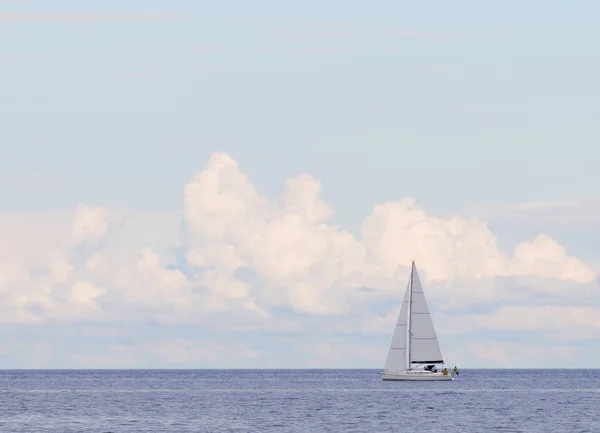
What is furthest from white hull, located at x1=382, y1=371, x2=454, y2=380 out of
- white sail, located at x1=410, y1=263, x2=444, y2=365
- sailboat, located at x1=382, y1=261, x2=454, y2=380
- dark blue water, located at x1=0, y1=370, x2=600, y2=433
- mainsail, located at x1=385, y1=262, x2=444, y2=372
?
dark blue water, located at x1=0, y1=370, x2=600, y2=433

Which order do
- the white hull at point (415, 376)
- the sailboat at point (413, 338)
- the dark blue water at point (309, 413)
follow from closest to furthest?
the dark blue water at point (309, 413)
the sailboat at point (413, 338)
the white hull at point (415, 376)

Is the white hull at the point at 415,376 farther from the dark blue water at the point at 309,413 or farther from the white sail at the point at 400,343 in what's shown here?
the dark blue water at the point at 309,413

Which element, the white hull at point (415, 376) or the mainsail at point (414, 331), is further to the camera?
the white hull at point (415, 376)

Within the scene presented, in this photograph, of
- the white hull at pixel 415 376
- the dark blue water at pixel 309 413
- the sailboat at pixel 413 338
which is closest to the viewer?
the dark blue water at pixel 309 413

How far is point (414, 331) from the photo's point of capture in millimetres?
184500

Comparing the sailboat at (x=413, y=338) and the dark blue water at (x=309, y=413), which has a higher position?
the sailboat at (x=413, y=338)

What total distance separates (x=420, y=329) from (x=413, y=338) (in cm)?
186

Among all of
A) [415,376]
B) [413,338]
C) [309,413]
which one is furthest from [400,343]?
[309,413]

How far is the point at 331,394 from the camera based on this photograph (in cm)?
18775

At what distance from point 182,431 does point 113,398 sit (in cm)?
7452

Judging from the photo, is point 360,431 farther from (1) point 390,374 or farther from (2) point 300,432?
(1) point 390,374

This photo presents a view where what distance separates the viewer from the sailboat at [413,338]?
185m

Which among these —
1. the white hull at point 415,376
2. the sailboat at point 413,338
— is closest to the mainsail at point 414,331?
the sailboat at point 413,338

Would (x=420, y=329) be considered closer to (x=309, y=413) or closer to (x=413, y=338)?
(x=413, y=338)
